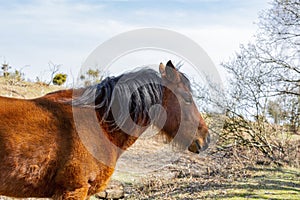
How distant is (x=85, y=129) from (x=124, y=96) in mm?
537

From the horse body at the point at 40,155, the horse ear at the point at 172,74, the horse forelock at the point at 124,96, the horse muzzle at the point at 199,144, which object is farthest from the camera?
the horse muzzle at the point at 199,144

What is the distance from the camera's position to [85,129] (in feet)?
12.3

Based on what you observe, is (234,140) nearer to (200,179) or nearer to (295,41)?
(200,179)

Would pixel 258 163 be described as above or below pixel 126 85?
below

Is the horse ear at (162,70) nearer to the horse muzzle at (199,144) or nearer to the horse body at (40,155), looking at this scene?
Answer: the horse muzzle at (199,144)

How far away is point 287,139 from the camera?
12.7 m

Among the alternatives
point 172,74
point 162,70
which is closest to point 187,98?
point 172,74

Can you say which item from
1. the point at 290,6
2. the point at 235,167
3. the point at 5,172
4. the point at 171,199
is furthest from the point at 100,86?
the point at 290,6

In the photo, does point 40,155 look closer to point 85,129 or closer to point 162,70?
point 85,129

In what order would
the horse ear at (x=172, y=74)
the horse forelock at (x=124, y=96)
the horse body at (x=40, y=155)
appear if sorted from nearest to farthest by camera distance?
the horse body at (x=40, y=155) < the horse forelock at (x=124, y=96) < the horse ear at (x=172, y=74)

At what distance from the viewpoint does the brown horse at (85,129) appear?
11.4ft

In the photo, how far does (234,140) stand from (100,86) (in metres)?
9.15

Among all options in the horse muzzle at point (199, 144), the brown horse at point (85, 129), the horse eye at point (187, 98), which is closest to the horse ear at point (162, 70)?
the brown horse at point (85, 129)

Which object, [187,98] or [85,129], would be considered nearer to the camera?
[85,129]
